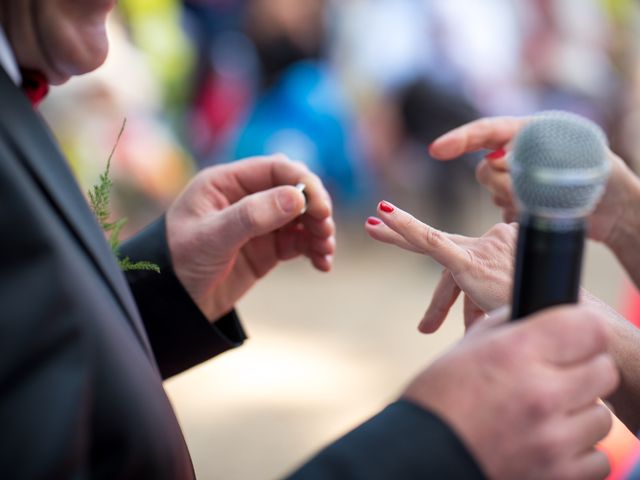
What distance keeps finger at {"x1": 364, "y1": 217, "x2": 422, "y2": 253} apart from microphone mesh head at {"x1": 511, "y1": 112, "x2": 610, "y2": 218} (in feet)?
1.16

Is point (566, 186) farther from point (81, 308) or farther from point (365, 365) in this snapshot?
point (365, 365)

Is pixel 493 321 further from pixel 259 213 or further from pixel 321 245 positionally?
pixel 321 245

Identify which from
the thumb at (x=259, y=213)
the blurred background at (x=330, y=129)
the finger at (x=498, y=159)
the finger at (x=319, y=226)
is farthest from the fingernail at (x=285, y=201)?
the blurred background at (x=330, y=129)

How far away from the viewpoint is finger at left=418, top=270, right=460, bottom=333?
1097 mm

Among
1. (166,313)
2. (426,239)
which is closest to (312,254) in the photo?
(166,313)

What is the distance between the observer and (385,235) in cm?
106

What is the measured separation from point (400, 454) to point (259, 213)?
1.88 ft

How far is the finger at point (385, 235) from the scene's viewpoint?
1.04m

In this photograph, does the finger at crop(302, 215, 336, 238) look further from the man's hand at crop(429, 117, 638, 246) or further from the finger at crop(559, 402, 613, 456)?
the finger at crop(559, 402, 613, 456)

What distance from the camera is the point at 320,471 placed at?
700mm

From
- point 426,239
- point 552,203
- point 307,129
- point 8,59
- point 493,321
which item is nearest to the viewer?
point 552,203

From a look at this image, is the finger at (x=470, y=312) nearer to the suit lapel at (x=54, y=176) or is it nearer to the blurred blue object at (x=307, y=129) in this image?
the suit lapel at (x=54, y=176)

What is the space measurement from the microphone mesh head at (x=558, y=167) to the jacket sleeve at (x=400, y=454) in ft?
0.68

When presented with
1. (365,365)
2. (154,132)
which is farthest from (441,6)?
(365,365)
